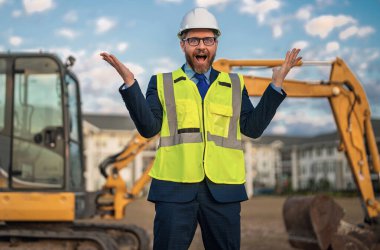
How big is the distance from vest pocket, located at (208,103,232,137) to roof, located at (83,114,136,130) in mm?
51929

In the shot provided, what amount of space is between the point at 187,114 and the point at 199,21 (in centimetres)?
48

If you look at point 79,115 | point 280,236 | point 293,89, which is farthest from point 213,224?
point 280,236

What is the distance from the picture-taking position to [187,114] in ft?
8.89

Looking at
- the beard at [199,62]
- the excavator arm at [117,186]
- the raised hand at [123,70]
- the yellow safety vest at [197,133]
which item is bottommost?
the excavator arm at [117,186]

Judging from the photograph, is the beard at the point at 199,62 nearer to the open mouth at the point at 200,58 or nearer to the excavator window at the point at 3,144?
the open mouth at the point at 200,58

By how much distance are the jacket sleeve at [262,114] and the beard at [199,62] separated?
1.05 ft

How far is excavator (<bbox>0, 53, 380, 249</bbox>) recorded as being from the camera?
687 centimetres

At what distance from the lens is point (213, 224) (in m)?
2.60

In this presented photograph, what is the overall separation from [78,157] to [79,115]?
2.15ft

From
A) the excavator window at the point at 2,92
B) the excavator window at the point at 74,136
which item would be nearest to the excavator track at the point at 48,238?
the excavator window at the point at 74,136

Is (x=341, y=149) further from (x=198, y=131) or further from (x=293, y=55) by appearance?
(x=198, y=131)

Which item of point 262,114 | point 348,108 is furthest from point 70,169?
point 262,114

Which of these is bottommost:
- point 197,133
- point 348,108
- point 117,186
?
point 117,186

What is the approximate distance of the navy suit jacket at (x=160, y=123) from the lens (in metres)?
2.54
